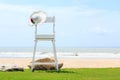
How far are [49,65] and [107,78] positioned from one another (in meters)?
5.69

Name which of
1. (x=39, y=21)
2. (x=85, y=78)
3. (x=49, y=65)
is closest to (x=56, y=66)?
(x=49, y=65)

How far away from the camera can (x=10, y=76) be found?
1905 centimetres

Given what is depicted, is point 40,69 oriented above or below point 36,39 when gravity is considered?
below

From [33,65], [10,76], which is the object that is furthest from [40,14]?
[10,76]

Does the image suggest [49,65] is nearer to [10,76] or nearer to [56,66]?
[56,66]

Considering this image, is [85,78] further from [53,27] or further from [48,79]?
[53,27]

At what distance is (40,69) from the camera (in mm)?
24000

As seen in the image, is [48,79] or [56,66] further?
[56,66]

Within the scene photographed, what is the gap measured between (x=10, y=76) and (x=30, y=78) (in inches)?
46.0

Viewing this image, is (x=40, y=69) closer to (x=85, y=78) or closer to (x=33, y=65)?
(x=33, y=65)

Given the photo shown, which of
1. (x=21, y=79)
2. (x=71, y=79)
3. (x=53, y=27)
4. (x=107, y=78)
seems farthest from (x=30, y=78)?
(x=53, y=27)

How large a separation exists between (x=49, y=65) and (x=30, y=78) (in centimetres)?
566

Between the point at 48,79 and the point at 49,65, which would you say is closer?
the point at 48,79

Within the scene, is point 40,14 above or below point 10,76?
above
